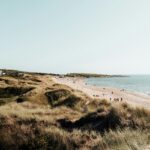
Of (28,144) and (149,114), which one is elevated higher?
(149,114)

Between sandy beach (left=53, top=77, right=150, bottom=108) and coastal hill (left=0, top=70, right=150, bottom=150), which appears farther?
sandy beach (left=53, top=77, right=150, bottom=108)

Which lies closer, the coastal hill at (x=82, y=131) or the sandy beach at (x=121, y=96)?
the coastal hill at (x=82, y=131)

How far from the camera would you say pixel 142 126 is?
52.0ft

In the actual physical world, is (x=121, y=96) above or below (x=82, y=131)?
below

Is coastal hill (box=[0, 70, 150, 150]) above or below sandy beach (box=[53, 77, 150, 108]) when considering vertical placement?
above

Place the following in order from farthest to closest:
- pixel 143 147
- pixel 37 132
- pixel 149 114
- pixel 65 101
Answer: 1. pixel 65 101
2. pixel 149 114
3. pixel 37 132
4. pixel 143 147

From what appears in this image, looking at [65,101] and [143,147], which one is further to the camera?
[65,101]

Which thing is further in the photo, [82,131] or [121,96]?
[121,96]

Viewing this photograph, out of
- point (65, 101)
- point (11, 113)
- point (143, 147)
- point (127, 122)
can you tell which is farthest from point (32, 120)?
point (65, 101)

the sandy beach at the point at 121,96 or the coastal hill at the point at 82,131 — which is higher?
the coastal hill at the point at 82,131

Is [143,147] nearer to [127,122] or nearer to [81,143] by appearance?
[81,143]

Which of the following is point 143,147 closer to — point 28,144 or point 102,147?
point 102,147

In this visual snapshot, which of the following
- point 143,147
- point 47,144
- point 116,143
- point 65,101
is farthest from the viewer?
point 65,101

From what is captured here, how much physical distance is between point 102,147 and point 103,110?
6.35 metres
